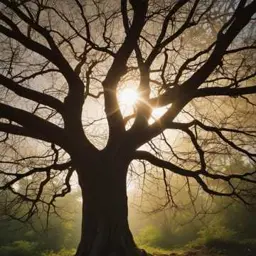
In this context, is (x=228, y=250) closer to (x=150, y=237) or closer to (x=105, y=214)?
(x=105, y=214)

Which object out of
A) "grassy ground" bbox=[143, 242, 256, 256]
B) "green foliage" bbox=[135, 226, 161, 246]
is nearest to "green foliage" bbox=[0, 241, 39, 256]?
"grassy ground" bbox=[143, 242, 256, 256]

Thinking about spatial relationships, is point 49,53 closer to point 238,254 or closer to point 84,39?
point 84,39

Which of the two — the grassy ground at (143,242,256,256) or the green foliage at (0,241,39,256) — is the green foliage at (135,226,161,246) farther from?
the grassy ground at (143,242,256,256)

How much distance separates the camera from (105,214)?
587 centimetres

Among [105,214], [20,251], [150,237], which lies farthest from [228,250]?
[150,237]

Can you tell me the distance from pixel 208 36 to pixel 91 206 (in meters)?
5.03

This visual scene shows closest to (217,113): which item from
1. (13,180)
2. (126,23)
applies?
(126,23)

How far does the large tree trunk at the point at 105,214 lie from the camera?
18.8ft

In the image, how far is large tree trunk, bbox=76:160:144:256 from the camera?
18.8 ft

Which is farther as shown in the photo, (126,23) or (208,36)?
(208,36)

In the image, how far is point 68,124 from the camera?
6309mm

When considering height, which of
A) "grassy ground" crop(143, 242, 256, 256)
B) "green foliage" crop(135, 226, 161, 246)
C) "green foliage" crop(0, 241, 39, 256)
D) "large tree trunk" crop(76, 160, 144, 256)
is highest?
"green foliage" crop(135, 226, 161, 246)

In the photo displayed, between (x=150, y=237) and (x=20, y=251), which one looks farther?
(x=150, y=237)

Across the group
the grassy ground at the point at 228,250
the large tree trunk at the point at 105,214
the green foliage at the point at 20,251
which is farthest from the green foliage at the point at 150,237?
the large tree trunk at the point at 105,214
